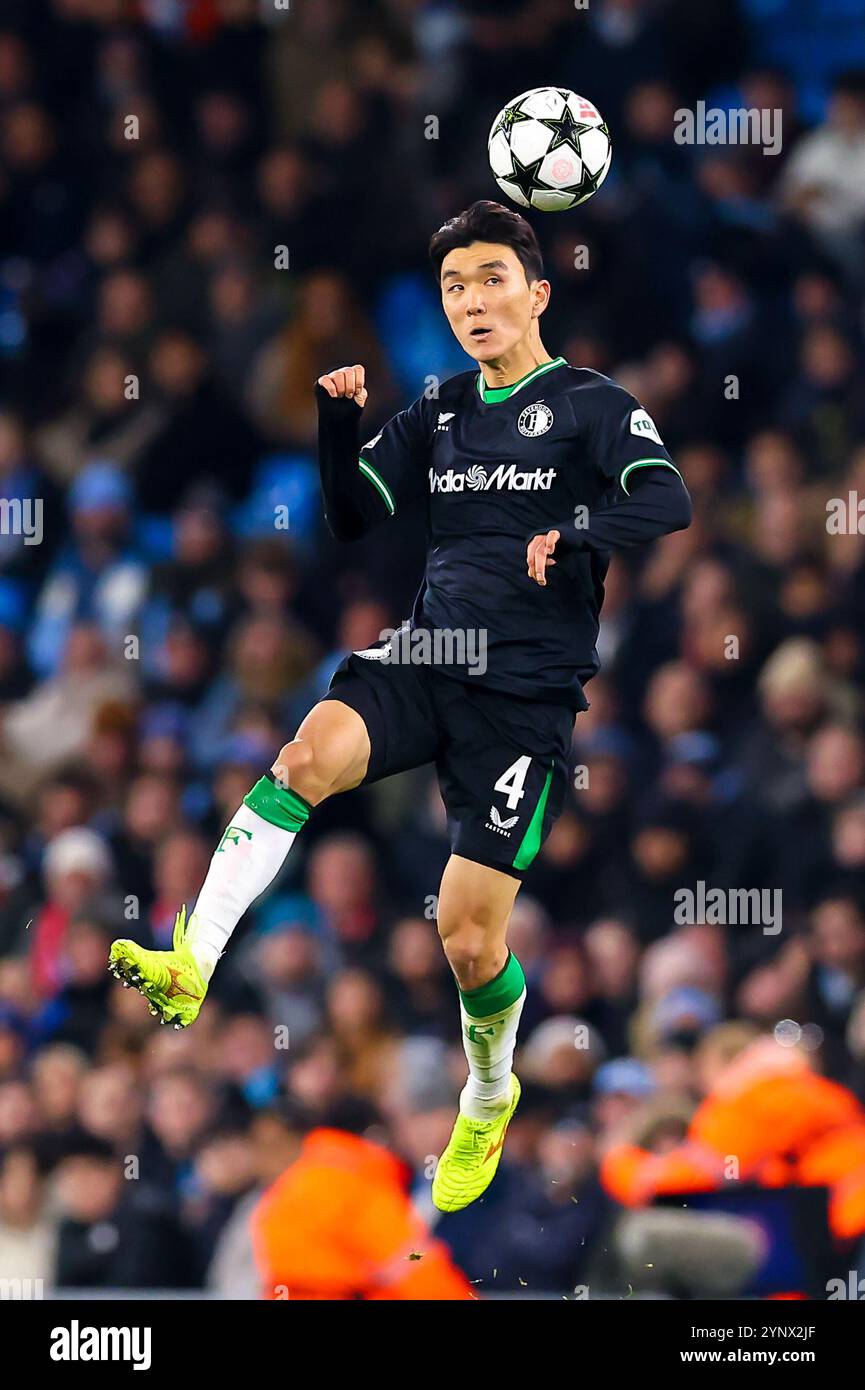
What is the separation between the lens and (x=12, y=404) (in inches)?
386

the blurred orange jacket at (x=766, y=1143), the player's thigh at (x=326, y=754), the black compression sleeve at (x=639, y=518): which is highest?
A: the black compression sleeve at (x=639, y=518)

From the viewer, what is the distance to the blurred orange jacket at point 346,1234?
→ 7215 mm

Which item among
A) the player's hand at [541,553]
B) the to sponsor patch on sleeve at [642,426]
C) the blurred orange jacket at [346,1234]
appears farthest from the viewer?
the blurred orange jacket at [346,1234]

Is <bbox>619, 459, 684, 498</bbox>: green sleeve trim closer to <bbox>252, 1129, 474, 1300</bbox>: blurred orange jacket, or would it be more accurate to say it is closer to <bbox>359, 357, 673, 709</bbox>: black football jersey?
<bbox>359, 357, 673, 709</bbox>: black football jersey

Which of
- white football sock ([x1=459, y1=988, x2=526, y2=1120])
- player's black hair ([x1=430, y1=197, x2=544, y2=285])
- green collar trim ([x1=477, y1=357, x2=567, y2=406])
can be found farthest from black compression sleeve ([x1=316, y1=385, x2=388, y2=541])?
white football sock ([x1=459, y1=988, x2=526, y2=1120])

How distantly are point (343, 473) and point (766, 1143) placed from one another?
2911mm

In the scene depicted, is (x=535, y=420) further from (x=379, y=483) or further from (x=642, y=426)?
(x=379, y=483)

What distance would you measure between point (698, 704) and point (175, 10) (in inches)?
166

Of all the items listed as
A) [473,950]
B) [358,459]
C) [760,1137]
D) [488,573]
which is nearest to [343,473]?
[358,459]

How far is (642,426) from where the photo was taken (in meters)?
5.79

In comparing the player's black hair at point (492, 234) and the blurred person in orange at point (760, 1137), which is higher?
the player's black hair at point (492, 234)

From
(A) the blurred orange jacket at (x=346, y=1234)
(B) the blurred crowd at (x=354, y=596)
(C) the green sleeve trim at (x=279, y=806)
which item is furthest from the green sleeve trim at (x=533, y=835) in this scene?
(A) the blurred orange jacket at (x=346, y=1234)

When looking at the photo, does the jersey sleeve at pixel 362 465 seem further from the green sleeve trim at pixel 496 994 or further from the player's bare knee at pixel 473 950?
the green sleeve trim at pixel 496 994

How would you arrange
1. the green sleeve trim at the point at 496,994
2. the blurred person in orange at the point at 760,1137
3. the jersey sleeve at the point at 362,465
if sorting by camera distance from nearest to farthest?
the jersey sleeve at the point at 362,465
the green sleeve trim at the point at 496,994
the blurred person in orange at the point at 760,1137
